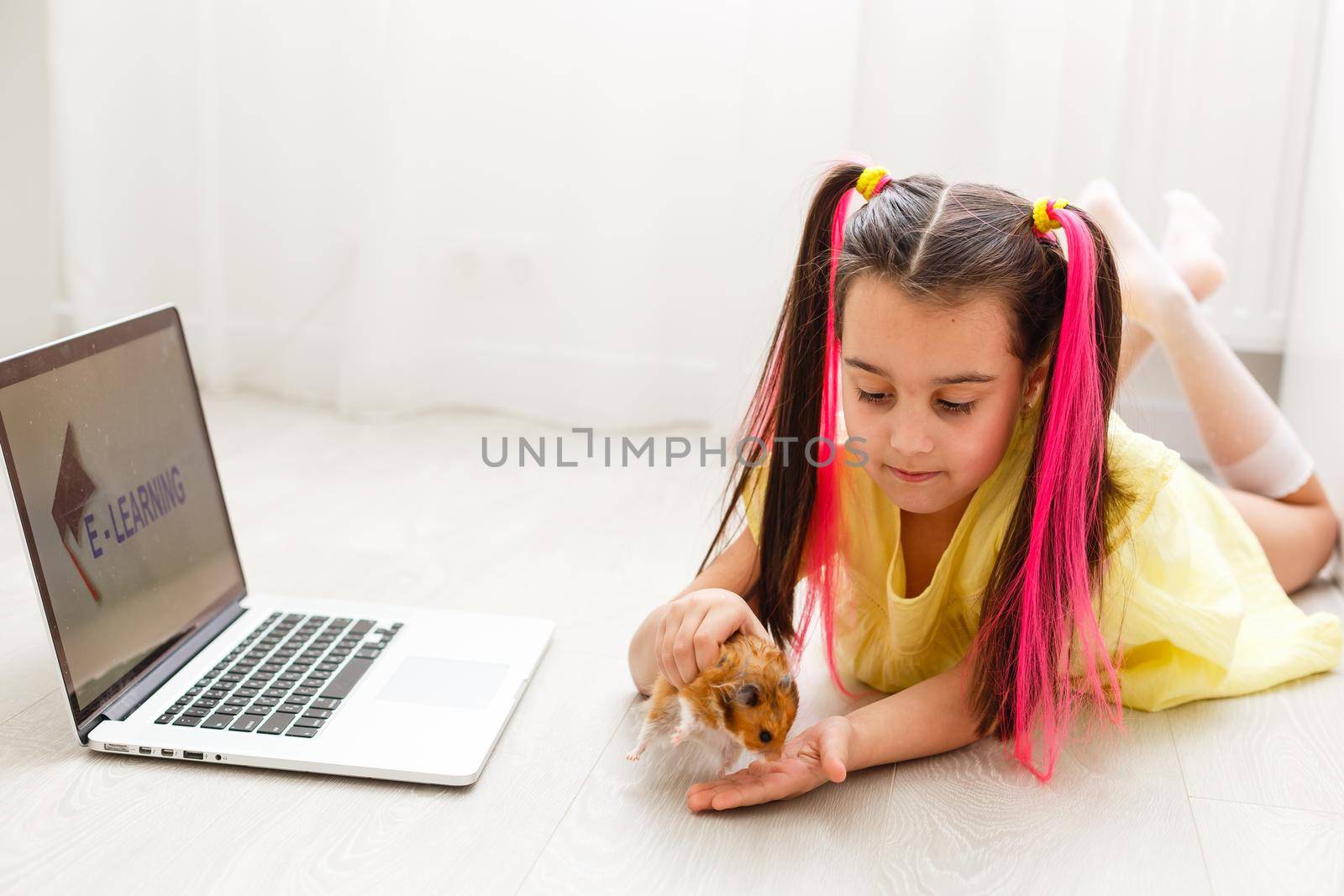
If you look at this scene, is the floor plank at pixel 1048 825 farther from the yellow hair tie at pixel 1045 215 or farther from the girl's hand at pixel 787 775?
the yellow hair tie at pixel 1045 215

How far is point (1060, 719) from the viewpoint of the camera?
3.47ft

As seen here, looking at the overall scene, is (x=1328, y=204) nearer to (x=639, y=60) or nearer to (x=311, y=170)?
(x=639, y=60)

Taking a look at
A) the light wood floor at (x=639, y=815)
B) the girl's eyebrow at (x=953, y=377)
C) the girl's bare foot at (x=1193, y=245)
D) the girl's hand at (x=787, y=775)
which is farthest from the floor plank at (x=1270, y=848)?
the girl's bare foot at (x=1193, y=245)

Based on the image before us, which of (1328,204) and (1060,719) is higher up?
(1328,204)

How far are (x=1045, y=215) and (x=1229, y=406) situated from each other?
62cm

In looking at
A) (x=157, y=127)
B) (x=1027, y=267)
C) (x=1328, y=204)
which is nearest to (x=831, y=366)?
(x=1027, y=267)

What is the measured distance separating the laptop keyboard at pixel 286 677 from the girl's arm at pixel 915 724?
1.41 ft

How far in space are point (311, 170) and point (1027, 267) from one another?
147 centimetres

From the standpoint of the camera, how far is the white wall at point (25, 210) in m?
2.20

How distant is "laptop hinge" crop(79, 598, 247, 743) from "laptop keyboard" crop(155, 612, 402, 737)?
29 mm

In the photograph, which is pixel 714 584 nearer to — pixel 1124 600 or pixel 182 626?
pixel 1124 600

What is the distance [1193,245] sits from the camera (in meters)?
1.54

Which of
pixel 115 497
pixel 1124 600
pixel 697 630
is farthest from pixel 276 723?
pixel 1124 600

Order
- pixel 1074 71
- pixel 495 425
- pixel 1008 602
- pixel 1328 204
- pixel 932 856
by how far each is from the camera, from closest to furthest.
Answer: pixel 932 856 < pixel 1008 602 < pixel 1328 204 < pixel 1074 71 < pixel 495 425
